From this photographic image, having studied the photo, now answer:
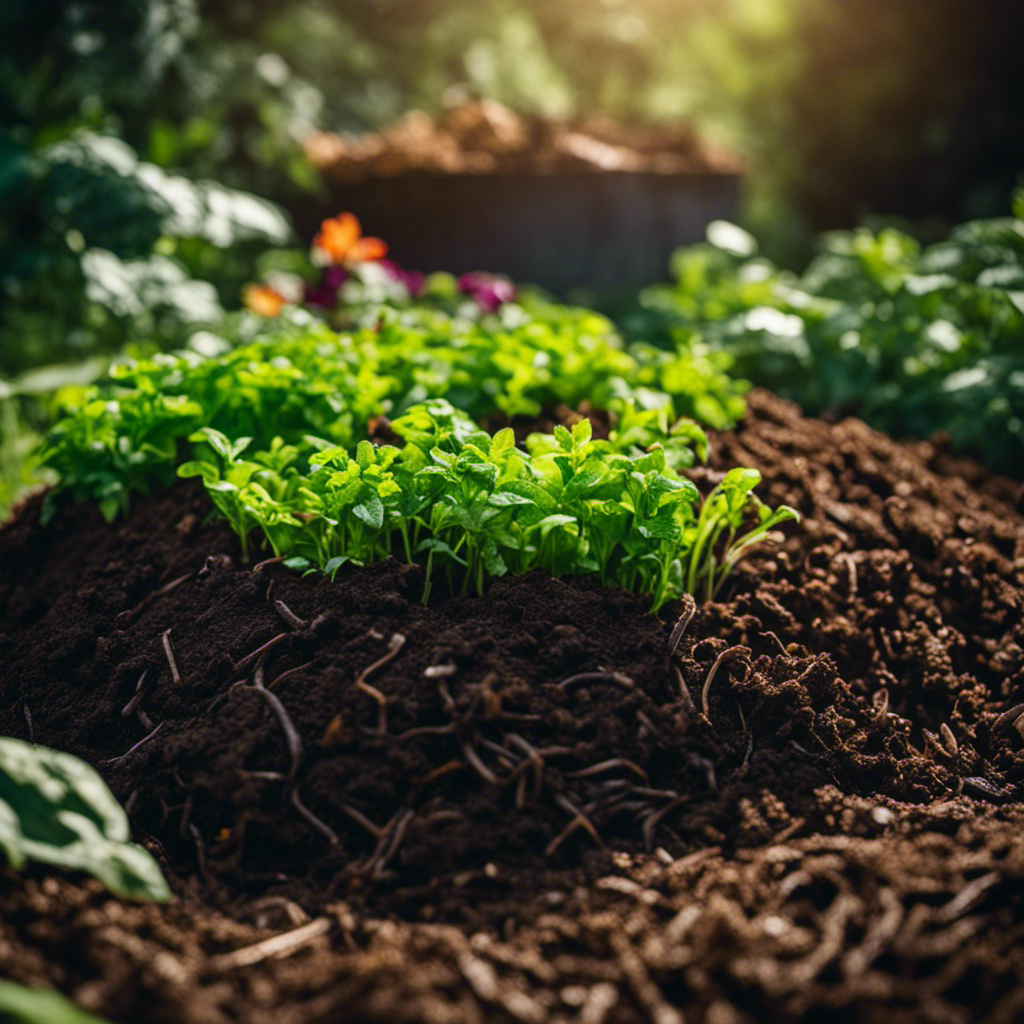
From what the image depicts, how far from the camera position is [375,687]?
5.21 feet

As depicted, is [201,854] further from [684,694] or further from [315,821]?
[684,694]

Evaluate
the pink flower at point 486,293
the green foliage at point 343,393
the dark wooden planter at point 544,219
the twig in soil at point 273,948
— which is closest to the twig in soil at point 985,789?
the green foliage at point 343,393

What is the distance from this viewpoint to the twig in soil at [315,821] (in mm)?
1475

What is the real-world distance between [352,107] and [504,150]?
2.50m

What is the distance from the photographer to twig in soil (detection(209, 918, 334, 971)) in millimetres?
1214

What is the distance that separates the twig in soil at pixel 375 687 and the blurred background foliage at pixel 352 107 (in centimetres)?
194

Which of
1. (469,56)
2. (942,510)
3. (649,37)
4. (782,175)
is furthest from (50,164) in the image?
(649,37)

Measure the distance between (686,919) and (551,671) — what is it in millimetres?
501

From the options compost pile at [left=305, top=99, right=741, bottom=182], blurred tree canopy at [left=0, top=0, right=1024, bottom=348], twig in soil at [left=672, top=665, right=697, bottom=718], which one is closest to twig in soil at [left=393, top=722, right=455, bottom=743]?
twig in soil at [left=672, top=665, right=697, bottom=718]

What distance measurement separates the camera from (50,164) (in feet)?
12.2

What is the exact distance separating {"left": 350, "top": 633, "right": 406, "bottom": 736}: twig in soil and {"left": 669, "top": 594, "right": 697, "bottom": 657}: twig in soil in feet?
1.70

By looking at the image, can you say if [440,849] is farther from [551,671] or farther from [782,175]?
[782,175]

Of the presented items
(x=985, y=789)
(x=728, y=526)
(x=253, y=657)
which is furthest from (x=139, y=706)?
(x=985, y=789)

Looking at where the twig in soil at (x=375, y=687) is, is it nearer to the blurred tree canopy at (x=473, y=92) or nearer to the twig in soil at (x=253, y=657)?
the twig in soil at (x=253, y=657)
